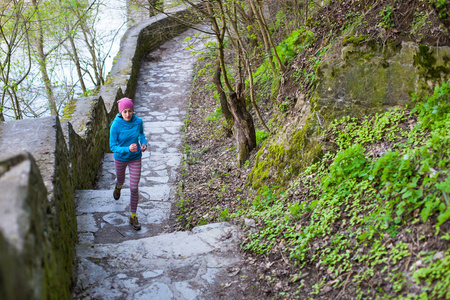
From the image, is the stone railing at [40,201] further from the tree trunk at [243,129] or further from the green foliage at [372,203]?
the tree trunk at [243,129]

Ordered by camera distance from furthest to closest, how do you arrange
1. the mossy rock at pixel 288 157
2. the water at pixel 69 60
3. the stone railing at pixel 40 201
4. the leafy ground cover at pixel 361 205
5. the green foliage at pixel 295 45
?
the water at pixel 69 60 < the green foliage at pixel 295 45 < the mossy rock at pixel 288 157 < the leafy ground cover at pixel 361 205 < the stone railing at pixel 40 201

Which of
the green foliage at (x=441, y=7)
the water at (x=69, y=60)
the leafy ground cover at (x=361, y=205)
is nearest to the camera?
the leafy ground cover at (x=361, y=205)

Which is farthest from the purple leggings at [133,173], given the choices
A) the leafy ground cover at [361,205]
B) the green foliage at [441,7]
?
the green foliage at [441,7]

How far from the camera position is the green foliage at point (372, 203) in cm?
263

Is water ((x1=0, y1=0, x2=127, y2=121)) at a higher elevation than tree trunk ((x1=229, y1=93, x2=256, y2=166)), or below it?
higher

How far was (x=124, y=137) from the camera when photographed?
4906mm

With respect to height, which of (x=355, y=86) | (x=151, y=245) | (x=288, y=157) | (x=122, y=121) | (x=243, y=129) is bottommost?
(x=151, y=245)

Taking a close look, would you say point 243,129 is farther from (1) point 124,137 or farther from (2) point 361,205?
(2) point 361,205

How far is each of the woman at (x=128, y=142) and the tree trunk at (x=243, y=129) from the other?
6.03 ft

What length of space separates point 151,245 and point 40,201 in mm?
2105

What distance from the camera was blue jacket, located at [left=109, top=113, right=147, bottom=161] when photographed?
4.86m

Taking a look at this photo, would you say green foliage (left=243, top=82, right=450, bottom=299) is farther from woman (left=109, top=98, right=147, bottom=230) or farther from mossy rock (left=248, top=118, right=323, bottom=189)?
woman (left=109, top=98, right=147, bottom=230)

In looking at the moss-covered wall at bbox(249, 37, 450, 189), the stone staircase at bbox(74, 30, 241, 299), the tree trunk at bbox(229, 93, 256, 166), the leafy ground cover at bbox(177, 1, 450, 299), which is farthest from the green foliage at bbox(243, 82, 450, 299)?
the tree trunk at bbox(229, 93, 256, 166)

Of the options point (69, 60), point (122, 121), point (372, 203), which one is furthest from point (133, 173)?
point (69, 60)
